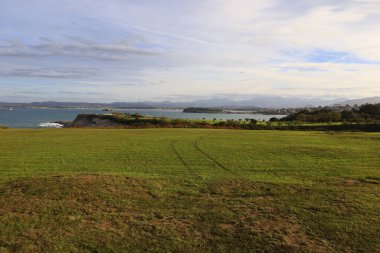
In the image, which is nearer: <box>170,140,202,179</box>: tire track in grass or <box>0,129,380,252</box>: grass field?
<box>0,129,380,252</box>: grass field

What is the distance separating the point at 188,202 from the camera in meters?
11.1

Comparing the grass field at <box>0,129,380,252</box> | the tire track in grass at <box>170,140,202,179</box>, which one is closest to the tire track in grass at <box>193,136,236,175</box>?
the grass field at <box>0,129,380,252</box>

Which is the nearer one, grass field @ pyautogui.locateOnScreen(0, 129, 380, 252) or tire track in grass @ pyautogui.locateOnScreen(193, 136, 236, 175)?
grass field @ pyautogui.locateOnScreen(0, 129, 380, 252)

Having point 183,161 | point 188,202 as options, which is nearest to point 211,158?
point 183,161

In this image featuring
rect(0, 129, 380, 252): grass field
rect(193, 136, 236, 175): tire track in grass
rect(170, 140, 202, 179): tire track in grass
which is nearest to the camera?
rect(0, 129, 380, 252): grass field

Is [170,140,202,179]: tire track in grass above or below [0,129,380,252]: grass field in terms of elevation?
above

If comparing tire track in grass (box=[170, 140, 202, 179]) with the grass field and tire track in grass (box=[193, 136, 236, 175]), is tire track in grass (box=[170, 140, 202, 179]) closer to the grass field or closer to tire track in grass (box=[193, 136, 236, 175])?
the grass field

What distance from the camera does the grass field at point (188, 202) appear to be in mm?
8305

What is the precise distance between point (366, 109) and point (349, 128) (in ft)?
138

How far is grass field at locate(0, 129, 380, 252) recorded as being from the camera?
327 inches

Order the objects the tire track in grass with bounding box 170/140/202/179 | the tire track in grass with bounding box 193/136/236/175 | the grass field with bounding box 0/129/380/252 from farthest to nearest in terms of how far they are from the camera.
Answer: the tire track in grass with bounding box 193/136/236/175 < the tire track in grass with bounding box 170/140/202/179 < the grass field with bounding box 0/129/380/252

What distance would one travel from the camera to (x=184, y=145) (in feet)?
75.7

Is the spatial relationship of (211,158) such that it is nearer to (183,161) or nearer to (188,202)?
(183,161)

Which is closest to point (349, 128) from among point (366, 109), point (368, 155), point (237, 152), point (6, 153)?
point (368, 155)
